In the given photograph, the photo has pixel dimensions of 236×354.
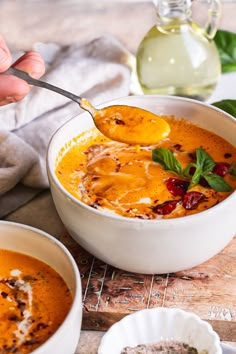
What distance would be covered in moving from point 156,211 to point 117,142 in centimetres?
31

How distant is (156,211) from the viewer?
162 cm

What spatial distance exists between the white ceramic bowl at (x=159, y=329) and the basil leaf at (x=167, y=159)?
0.38 metres

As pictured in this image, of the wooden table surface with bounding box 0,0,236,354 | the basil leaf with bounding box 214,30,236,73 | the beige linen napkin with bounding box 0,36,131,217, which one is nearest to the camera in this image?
the beige linen napkin with bounding box 0,36,131,217

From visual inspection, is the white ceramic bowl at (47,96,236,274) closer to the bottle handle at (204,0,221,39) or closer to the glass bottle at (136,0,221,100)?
the glass bottle at (136,0,221,100)

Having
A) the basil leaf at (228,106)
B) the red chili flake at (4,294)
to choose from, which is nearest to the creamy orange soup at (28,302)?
the red chili flake at (4,294)

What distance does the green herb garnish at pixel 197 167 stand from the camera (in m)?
1.67

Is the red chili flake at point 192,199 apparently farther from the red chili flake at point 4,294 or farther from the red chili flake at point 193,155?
the red chili flake at point 4,294

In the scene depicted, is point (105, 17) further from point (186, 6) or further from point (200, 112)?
point (200, 112)

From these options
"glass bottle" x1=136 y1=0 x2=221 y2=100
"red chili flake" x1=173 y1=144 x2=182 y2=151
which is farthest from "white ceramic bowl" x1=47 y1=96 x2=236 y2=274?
"glass bottle" x1=136 y1=0 x2=221 y2=100

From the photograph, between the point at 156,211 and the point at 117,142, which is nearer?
the point at 156,211

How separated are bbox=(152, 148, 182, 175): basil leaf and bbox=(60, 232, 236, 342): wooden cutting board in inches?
8.9

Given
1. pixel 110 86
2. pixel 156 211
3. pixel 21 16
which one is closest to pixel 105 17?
pixel 21 16

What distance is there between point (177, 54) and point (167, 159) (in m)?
0.61

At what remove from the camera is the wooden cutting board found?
63.5 inches
